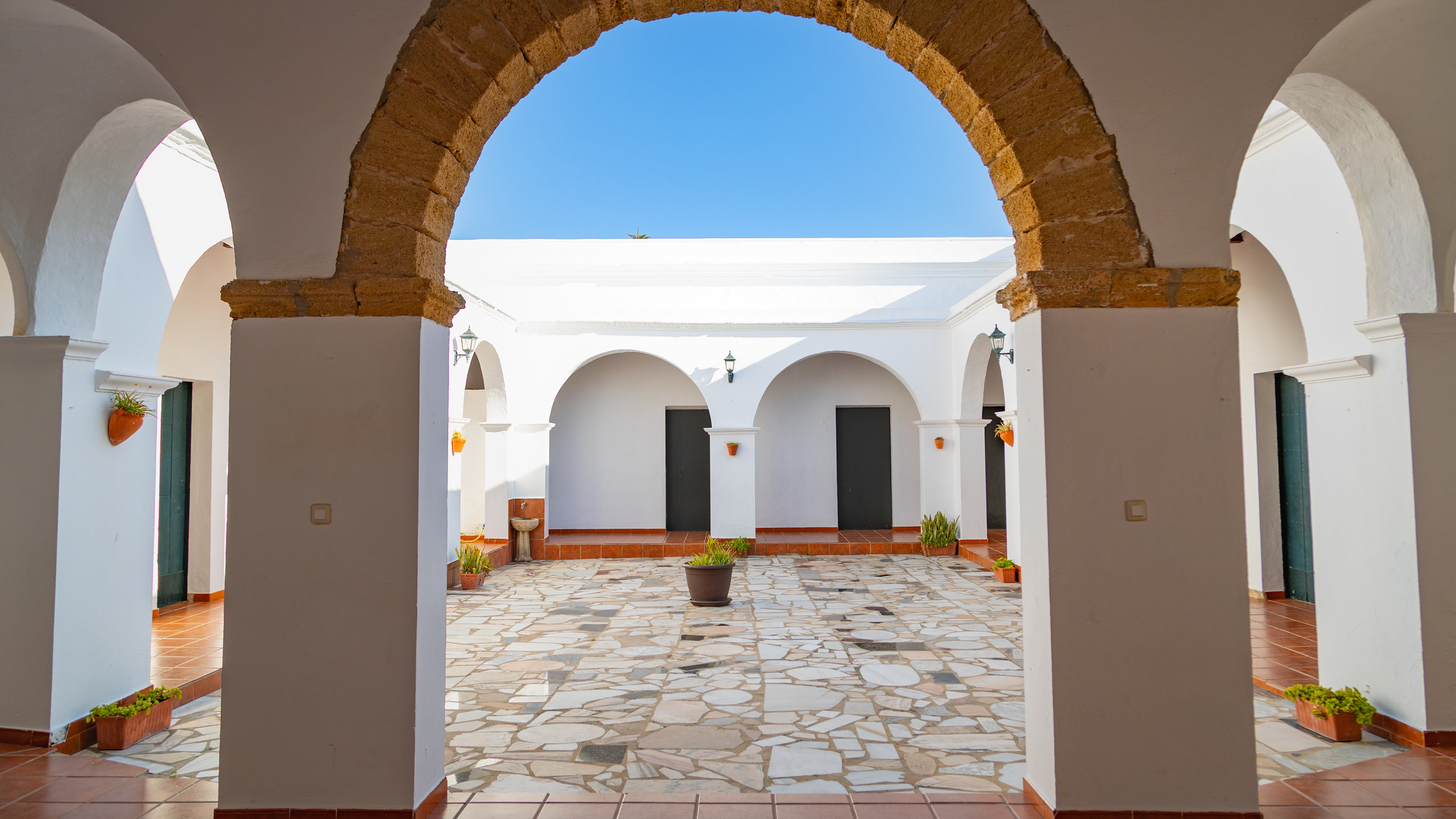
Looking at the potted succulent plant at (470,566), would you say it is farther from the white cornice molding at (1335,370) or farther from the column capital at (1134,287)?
the white cornice molding at (1335,370)

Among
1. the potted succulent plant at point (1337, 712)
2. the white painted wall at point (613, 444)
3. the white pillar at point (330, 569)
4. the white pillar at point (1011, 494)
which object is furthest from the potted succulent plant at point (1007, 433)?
the white pillar at point (330, 569)

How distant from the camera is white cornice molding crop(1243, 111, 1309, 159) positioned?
16.3 ft

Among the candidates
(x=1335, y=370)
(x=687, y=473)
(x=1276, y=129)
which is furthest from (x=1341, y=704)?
(x=687, y=473)

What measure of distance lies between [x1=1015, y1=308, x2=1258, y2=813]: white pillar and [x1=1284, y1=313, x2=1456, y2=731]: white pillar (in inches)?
68.8

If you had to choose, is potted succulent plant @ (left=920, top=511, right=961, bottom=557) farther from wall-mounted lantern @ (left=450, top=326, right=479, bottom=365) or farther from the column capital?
the column capital

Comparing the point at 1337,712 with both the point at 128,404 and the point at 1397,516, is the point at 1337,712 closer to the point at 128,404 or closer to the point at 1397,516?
the point at 1397,516

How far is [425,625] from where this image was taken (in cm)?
330

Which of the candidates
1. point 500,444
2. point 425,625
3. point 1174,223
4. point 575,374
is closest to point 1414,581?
point 1174,223

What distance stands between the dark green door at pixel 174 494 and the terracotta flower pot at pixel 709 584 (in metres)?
5.54

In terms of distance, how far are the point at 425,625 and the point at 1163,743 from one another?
120 inches

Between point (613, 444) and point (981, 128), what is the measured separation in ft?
35.8

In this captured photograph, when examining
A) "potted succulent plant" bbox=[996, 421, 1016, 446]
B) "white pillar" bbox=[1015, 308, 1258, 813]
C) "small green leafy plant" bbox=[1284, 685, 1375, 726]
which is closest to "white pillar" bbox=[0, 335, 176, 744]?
"white pillar" bbox=[1015, 308, 1258, 813]

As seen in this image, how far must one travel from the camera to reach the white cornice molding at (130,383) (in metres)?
4.55

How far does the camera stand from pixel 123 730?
4.38 m
